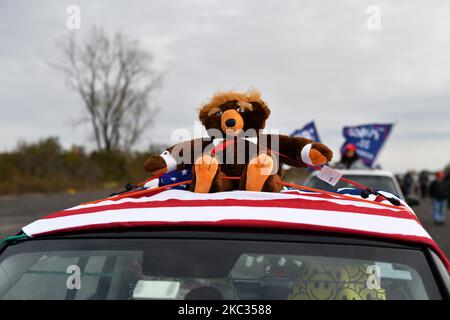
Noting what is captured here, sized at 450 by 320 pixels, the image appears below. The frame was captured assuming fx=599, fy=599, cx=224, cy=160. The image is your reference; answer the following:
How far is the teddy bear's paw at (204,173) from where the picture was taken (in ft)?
9.49

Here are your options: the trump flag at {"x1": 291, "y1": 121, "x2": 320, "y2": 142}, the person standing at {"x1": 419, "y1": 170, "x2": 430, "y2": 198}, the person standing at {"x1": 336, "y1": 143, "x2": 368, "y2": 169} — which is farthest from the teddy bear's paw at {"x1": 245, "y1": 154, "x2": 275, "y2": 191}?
the person standing at {"x1": 419, "y1": 170, "x2": 430, "y2": 198}

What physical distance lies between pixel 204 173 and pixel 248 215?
120 cm

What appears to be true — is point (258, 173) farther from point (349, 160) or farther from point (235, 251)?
point (349, 160)

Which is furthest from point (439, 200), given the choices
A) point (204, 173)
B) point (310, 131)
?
point (204, 173)

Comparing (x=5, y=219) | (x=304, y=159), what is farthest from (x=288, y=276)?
(x=5, y=219)

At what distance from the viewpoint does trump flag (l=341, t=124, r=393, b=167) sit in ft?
46.3

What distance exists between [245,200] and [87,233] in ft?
1.87

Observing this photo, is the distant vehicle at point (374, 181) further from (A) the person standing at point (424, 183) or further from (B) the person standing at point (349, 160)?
(A) the person standing at point (424, 183)

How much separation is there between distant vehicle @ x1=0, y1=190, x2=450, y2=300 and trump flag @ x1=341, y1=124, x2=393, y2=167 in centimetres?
1246

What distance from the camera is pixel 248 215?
1.75 metres

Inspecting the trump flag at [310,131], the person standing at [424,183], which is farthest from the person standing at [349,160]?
the person standing at [424,183]

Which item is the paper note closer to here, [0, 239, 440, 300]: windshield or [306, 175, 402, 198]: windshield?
[0, 239, 440, 300]: windshield

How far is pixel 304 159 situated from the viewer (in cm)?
327
